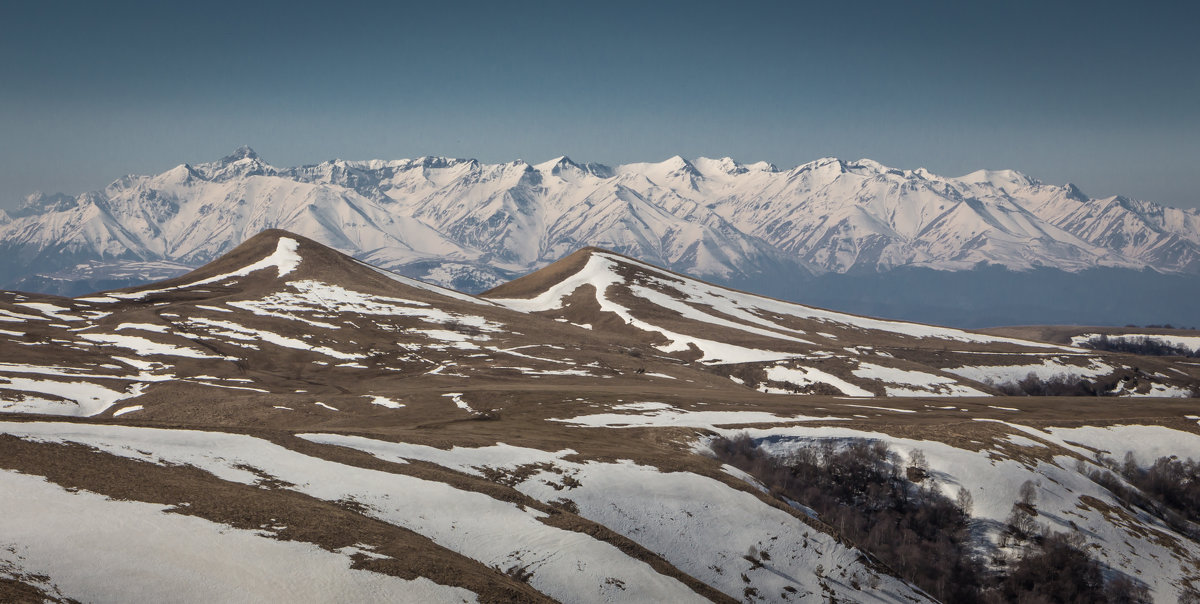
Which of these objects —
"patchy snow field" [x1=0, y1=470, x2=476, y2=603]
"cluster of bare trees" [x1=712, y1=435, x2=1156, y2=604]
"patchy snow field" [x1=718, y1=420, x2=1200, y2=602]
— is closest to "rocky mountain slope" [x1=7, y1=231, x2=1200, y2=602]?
"patchy snow field" [x1=0, y1=470, x2=476, y2=603]

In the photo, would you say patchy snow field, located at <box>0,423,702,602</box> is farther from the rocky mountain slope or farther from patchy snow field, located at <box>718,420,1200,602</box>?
patchy snow field, located at <box>718,420,1200,602</box>

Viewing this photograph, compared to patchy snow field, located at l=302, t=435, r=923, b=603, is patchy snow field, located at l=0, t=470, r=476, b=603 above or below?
above

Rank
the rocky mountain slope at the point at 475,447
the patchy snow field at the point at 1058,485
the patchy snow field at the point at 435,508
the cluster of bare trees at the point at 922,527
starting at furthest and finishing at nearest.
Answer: the patchy snow field at the point at 1058,485 < the cluster of bare trees at the point at 922,527 < the patchy snow field at the point at 435,508 < the rocky mountain slope at the point at 475,447

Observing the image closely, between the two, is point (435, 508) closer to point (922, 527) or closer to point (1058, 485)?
point (922, 527)

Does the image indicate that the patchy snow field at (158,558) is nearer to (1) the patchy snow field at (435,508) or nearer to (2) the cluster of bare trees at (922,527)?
(1) the patchy snow field at (435,508)

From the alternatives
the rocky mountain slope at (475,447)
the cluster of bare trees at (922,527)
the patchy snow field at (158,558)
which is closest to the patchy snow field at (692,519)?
the rocky mountain slope at (475,447)

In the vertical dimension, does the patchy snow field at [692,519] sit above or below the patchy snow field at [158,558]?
below

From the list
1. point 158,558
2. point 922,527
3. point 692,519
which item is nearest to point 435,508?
point 158,558

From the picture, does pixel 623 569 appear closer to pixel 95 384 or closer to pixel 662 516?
pixel 662 516
